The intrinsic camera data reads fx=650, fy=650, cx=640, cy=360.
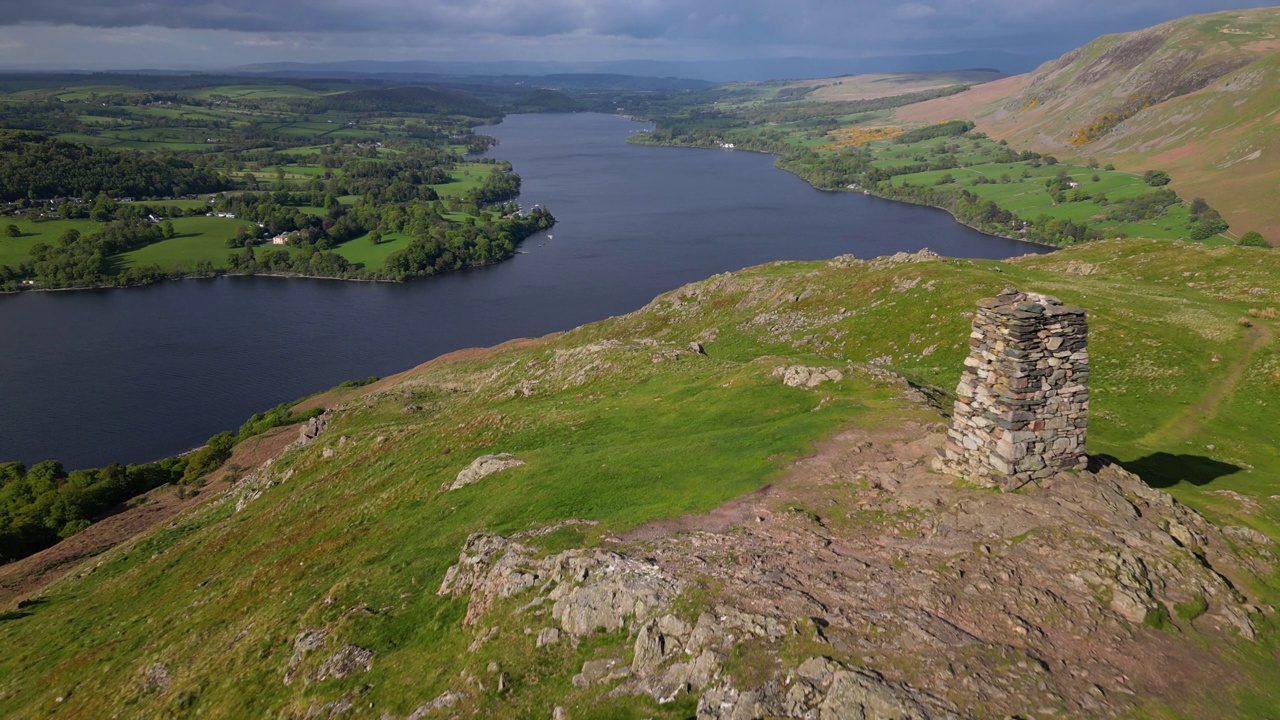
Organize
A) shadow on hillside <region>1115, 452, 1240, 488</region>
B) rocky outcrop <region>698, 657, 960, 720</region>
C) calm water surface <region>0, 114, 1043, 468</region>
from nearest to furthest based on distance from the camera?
rocky outcrop <region>698, 657, 960, 720</region>, shadow on hillside <region>1115, 452, 1240, 488</region>, calm water surface <region>0, 114, 1043, 468</region>

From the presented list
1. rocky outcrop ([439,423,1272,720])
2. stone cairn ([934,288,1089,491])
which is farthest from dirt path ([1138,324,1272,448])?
stone cairn ([934,288,1089,491])

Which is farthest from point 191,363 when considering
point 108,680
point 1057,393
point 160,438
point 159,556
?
point 1057,393

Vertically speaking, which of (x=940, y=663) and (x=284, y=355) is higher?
(x=940, y=663)

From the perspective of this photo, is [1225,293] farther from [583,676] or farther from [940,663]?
[583,676]

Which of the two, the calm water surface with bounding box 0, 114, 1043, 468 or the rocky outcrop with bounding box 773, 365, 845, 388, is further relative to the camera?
the calm water surface with bounding box 0, 114, 1043, 468

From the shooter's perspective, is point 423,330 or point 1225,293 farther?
point 423,330

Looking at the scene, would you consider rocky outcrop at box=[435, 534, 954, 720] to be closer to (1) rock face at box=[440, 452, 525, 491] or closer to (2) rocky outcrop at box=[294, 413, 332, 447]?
(1) rock face at box=[440, 452, 525, 491]

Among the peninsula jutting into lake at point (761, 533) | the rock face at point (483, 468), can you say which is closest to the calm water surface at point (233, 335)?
the peninsula jutting into lake at point (761, 533)
